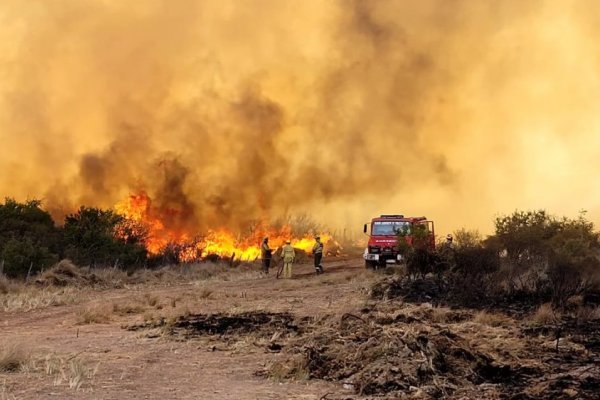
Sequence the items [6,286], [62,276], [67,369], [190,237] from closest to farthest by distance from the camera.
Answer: [67,369] < [6,286] < [62,276] < [190,237]

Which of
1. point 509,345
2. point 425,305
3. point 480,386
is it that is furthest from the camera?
point 425,305

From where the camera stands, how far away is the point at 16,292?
17844mm

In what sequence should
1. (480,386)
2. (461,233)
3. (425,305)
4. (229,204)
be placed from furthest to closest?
(229,204), (461,233), (425,305), (480,386)

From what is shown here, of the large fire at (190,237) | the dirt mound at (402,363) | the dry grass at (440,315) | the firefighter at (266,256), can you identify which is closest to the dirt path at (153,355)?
the dirt mound at (402,363)

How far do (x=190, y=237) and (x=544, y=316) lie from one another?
2891cm

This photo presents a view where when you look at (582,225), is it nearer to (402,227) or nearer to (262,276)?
(402,227)

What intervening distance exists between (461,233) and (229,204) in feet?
89.9

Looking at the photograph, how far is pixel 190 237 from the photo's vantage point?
122 feet

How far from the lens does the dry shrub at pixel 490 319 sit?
10.9 metres

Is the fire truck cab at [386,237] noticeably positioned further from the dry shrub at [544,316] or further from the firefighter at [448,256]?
the dry shrub at [544,316]

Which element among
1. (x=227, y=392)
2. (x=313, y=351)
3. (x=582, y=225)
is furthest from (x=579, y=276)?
(x=582, y=225)

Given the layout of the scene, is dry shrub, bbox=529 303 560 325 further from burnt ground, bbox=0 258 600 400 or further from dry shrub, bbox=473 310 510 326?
dry shrub, bbox=473 310 510 326

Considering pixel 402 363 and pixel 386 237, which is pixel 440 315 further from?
pixel 386 237

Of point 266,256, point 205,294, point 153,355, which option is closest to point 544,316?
point 153,355
